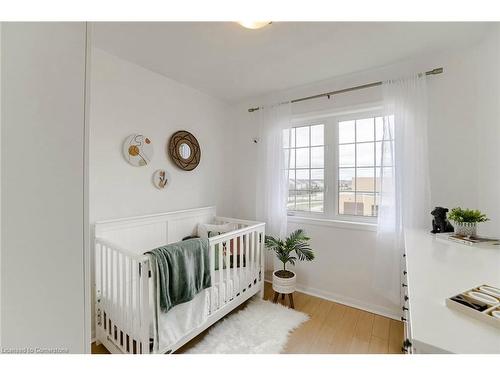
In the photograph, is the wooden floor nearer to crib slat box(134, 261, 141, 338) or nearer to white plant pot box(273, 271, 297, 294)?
white plant pot box(273, 271, 297, 294)

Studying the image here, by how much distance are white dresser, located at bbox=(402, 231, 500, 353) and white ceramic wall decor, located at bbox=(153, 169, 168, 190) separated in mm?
2064

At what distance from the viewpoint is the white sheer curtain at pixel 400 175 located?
6.02 feet

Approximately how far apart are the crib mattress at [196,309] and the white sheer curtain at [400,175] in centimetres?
131

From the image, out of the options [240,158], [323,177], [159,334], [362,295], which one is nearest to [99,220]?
[159,334]

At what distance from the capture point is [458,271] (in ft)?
3.03

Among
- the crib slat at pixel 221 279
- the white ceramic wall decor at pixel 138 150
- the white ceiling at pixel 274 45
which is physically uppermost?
the white ceiling at pixel 274 45

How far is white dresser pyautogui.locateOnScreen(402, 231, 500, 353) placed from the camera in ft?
1.73

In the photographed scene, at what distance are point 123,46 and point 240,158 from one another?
1648 millimetres

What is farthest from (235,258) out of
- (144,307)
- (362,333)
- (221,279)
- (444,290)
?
(444,290)

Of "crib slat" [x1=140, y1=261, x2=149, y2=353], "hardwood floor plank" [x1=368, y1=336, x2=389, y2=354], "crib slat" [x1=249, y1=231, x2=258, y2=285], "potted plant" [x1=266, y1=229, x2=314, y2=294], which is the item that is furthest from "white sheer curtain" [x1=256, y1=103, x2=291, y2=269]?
"crib slat" [x1=140, y1=261, x2=149, y2=353]

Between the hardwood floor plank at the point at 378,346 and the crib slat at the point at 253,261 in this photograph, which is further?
the crib slat at the point at 253,261

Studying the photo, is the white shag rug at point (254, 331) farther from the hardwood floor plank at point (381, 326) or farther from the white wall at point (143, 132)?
the white wall at point (143, 132)

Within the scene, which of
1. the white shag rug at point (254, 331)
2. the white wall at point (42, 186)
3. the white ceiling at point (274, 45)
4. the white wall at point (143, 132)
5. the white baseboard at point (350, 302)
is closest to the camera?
the white wall at point (42, 186)

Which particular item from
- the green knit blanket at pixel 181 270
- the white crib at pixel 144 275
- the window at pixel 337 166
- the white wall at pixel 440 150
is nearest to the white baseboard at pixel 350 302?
the white wall at pixel 440 150
